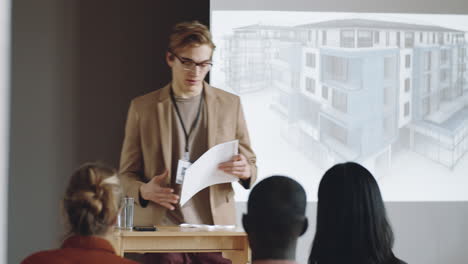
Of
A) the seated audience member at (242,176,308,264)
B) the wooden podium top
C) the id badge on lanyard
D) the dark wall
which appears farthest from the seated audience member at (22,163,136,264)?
the dark wall

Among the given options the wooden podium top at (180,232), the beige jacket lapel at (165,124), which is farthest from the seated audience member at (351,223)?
the beige jacket lapel at (165,124)

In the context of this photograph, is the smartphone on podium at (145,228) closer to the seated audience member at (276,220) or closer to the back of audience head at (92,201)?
the back of audience head at (92,201)

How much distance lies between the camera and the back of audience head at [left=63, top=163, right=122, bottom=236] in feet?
5.74

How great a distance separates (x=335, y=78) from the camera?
14.5ft

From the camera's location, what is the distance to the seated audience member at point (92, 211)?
1.71 m

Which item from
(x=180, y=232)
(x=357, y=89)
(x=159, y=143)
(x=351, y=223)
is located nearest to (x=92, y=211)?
(x=351, y=223)

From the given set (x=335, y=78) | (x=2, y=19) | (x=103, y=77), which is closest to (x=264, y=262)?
(x=2, y=19)

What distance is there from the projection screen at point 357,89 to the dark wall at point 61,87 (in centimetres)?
70

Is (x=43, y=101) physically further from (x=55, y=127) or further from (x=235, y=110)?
(x=235, y=110)

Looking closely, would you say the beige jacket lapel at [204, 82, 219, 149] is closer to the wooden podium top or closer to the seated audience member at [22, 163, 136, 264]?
the wooden podium top

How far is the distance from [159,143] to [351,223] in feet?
5.04

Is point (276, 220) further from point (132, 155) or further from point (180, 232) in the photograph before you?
point (132, 155)

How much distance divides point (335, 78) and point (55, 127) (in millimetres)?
1836

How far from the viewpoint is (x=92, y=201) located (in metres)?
1.76
